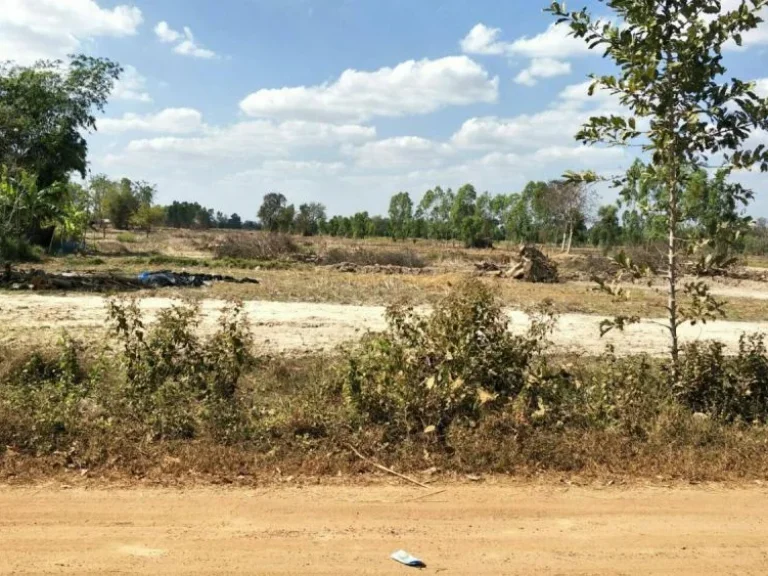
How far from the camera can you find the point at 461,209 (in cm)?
7000

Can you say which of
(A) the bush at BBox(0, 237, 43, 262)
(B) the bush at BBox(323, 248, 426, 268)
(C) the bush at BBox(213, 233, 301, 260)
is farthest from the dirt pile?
(A) the bush at BBox(0, 237, 43, 262)

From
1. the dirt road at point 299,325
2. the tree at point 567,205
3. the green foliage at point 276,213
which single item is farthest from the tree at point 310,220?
the dirt road at point 299,325

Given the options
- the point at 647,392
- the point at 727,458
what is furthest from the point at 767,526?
the point at 647,392

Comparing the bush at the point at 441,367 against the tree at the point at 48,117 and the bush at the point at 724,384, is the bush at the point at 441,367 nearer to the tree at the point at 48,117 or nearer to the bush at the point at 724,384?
the bush at the point at 724,384

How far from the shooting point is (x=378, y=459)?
513 cm

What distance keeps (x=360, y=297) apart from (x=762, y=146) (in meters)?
12.7

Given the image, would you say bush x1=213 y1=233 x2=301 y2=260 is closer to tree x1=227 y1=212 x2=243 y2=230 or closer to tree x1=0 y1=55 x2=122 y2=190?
tree x1=0 y1=55 x2=122 y2=190

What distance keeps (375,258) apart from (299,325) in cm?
2306

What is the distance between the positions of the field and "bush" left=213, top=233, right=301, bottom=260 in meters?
30.0

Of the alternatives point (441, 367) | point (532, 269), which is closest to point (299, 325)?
point (441, 367)

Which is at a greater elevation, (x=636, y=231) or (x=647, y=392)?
(x=636, y=231)

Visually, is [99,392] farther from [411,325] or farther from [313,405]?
[411,325]

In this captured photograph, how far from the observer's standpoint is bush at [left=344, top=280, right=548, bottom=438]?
573 centimetres

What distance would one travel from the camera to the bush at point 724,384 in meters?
6.11
